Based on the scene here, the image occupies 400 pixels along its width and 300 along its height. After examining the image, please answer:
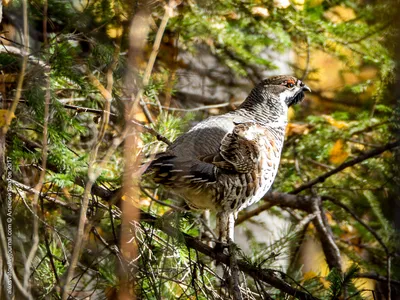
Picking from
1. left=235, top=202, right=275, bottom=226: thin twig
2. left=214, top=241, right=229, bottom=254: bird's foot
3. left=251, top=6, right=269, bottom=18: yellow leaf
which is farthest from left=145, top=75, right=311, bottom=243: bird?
left=251, top=6, right=269, bottom=18: yellow leaf

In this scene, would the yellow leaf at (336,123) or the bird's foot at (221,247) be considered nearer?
the bird's foot at (221,247)

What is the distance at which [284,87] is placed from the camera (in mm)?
5309

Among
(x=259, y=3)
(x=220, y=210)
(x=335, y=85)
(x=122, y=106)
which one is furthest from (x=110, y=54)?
(x=335, y=85)

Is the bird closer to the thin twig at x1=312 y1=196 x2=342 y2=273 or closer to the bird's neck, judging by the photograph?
the bird's neck

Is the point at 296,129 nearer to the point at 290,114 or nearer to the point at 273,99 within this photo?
the point at 290,114

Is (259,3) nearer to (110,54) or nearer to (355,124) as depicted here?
(355,124)

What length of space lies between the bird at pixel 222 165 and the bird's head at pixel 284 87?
16.1 inches

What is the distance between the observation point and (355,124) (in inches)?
231

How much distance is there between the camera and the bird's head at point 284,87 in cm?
529

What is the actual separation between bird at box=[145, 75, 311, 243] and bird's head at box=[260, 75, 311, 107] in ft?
1.34

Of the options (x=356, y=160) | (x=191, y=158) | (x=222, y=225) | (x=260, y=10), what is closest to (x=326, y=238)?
(x=356, y=160)

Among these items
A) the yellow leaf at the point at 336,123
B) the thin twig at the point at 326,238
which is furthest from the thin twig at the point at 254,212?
the yellow leaf at the point at 336,123

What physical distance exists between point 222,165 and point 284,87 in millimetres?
1396

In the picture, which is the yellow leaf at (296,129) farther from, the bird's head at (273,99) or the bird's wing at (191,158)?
the bird's wing at (191,158)
